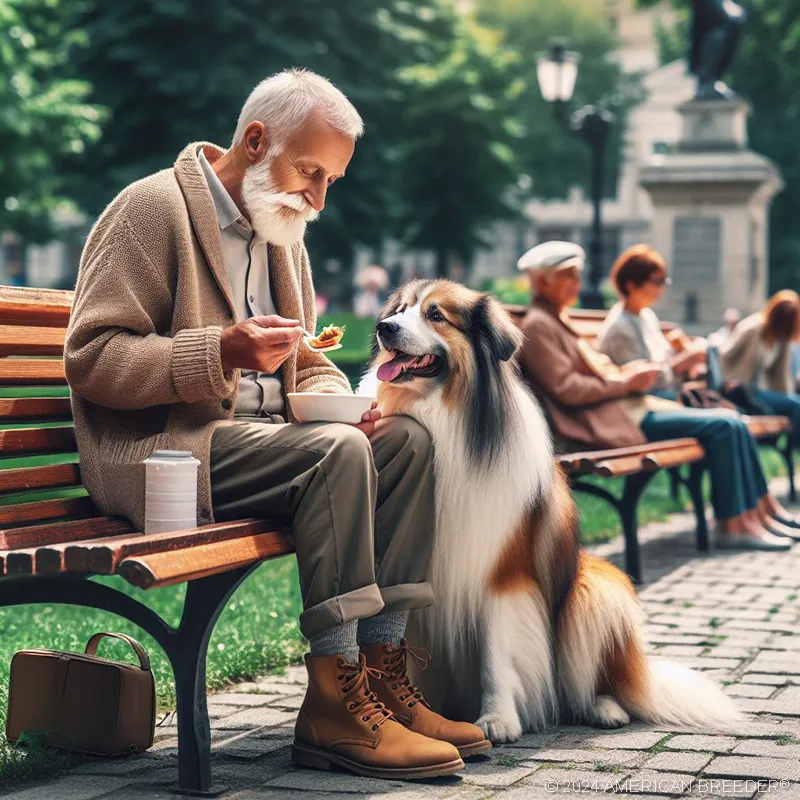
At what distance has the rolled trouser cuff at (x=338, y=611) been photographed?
3.74 metres

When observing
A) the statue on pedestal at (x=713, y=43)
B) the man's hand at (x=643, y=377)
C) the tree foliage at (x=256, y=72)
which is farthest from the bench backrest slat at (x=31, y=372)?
the tree foliage at (x=256, y=72)

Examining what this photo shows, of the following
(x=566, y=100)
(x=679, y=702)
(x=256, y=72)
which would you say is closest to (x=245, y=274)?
(x=679, y=702)

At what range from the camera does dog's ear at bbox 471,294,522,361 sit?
4.46 m

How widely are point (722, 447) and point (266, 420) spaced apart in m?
5.14

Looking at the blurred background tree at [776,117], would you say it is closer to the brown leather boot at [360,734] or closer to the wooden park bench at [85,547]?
the wooden park bench at [85,547]

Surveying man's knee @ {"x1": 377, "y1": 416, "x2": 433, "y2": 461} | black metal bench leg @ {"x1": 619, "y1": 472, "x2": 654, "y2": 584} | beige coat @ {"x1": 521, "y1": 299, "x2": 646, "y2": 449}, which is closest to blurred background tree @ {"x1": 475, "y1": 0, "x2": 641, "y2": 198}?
beige coat @ {"x1": 521, "y1": 299, "x2": 646, "y2": 449}

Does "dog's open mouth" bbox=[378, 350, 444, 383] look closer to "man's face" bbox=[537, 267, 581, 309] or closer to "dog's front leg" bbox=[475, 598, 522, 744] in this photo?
"dog's front leg" bbox=[475, 598, 522, 744]

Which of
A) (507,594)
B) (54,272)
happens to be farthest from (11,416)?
(54,272)

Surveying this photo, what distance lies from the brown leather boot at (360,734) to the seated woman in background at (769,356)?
8529 mm

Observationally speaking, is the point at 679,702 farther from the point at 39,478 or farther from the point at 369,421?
the point at 39,478

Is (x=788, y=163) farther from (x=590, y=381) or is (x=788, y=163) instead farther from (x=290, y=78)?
(x=290, y=78)

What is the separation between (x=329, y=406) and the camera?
13.4 ft

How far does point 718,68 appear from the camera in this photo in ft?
63.4

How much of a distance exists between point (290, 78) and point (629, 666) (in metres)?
2.02
